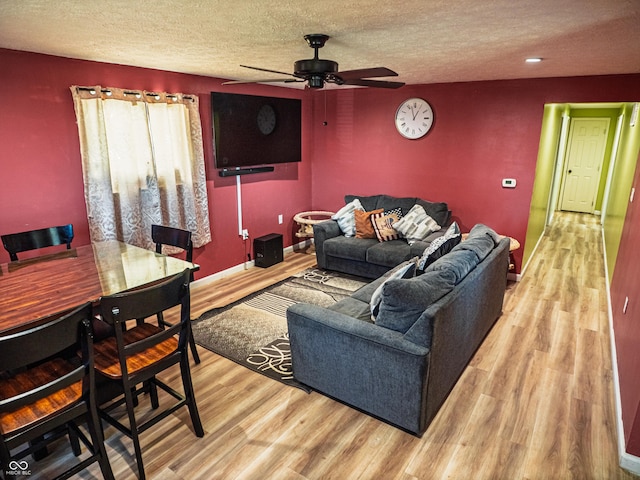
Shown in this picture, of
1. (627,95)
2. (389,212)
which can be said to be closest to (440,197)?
(389,212)

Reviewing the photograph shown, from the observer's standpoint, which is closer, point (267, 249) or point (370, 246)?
point (370, 246)

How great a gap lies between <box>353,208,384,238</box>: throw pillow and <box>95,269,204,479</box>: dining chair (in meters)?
2.98

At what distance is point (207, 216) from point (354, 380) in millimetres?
2782

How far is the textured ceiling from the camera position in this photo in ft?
6.04

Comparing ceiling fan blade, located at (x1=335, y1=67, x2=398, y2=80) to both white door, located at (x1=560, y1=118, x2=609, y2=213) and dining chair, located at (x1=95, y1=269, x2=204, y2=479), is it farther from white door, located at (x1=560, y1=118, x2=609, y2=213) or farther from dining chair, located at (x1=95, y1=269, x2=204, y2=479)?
white door, located at (x1=560, y1=118, x2=609, y2=213)

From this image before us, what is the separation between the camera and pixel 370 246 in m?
4.59

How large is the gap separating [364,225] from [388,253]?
23.9 inches

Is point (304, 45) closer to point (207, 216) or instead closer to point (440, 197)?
point (207, 216)

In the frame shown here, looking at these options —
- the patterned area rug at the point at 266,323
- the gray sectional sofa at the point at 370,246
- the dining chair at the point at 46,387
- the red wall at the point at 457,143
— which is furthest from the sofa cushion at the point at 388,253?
the dining chair at the point at 46,387

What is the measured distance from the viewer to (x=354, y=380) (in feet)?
7.93

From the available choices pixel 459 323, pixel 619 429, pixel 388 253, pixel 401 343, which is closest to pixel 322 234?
pixel 388 253

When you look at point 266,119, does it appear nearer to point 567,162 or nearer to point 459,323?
point 459,323

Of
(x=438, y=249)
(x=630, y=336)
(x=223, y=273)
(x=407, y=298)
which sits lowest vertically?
(x=223, y=273)

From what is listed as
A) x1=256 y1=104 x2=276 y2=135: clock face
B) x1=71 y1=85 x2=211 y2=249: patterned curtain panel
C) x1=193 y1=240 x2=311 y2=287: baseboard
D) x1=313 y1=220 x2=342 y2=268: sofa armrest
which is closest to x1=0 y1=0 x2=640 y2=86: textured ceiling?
x1=71 y1=85 x2=211 y2=249: patterned curtain panel
